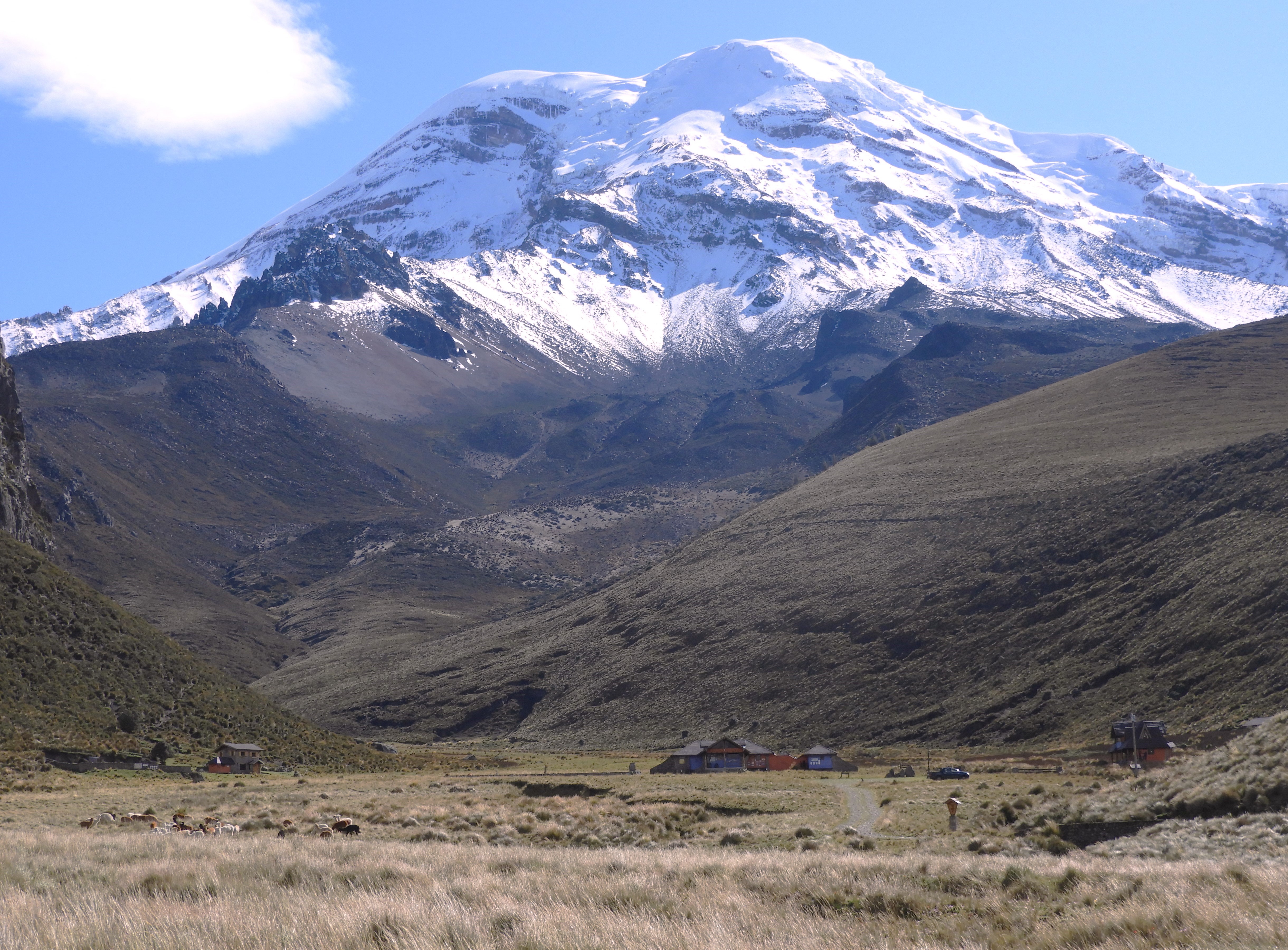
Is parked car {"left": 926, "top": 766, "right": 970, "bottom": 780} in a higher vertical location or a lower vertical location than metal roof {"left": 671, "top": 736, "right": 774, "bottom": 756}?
higher

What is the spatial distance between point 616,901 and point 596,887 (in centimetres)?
82

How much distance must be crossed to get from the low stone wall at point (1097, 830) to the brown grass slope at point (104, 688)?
33.8m

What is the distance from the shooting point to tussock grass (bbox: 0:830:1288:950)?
409 inches

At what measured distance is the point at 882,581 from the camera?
97562mm

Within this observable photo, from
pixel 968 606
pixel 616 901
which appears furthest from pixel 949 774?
pixel 968 606

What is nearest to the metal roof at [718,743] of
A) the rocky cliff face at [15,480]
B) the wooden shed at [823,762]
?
the wooden shed at [823,762]

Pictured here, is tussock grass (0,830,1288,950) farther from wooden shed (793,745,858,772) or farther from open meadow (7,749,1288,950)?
wooden shed (793,745,858,772)

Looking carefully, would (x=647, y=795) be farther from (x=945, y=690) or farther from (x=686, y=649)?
(x=686, y=649)

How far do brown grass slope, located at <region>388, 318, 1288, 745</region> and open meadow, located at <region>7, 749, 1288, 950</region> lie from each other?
141ft

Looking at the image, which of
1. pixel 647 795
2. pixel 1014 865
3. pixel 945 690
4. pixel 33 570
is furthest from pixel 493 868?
pixel 945 690

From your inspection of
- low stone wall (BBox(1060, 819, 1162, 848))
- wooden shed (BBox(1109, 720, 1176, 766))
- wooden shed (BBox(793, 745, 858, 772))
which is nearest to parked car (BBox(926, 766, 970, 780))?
wooden shed (BBox(1109, 720, 1176, 766))

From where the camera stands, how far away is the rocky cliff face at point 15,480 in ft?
229

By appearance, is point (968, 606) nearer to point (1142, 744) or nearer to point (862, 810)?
point (1142, 744)

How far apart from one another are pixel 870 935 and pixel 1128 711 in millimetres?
59759
